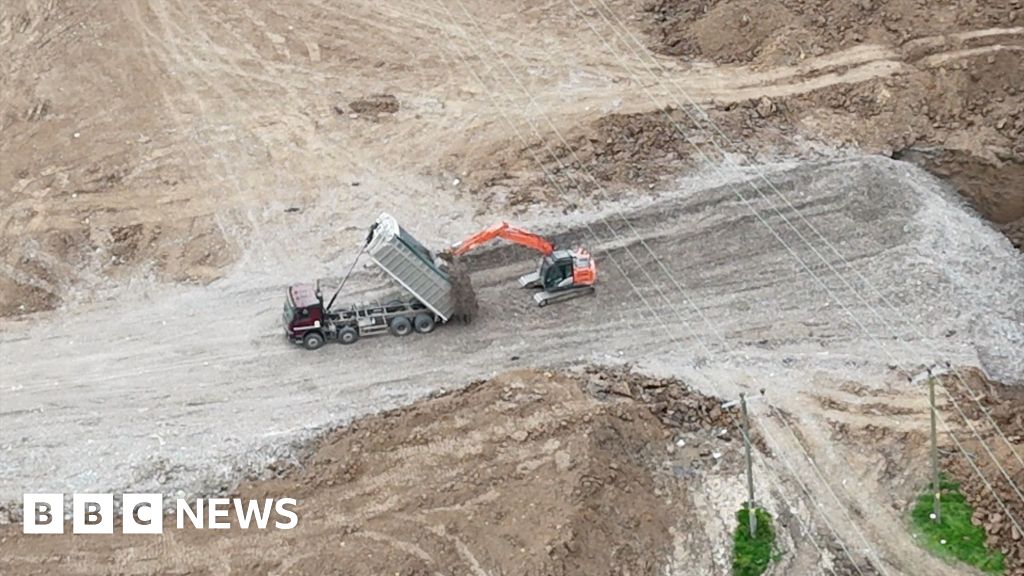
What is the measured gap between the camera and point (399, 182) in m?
28.0

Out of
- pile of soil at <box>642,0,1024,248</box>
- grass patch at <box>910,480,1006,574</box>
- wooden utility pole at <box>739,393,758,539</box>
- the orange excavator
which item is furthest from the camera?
pile of soil at <box>642,0,1024,248</box>

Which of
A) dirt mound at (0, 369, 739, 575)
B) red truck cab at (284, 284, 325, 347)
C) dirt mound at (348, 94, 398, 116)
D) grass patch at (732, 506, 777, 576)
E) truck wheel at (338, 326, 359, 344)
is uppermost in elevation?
dirt mound at (348, 94, 398, 116)

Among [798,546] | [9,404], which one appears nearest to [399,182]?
[9,404]

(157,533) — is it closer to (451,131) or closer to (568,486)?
(568,486)

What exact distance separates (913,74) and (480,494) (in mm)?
17324

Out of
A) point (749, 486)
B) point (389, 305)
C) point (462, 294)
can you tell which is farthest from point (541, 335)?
point (749, 486)

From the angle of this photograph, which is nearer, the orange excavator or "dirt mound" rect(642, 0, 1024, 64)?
the orange excavator

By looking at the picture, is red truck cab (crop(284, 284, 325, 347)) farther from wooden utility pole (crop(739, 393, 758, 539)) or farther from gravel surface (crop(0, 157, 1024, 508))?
wooden utility pole (crop(739, 393, 758, 539))

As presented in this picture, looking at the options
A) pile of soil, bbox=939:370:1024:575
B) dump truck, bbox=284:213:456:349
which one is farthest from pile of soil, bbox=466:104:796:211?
pile of soil, bbox=939:370:1024:575

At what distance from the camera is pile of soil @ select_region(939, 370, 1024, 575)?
62.6 feet

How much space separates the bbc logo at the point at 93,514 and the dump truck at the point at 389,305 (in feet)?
15.1

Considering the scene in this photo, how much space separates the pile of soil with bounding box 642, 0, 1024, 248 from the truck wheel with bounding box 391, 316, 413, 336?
11902 mm

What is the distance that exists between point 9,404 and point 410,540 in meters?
8.66

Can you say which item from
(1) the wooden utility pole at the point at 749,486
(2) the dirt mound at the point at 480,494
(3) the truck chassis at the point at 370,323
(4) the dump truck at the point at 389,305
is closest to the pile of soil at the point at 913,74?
(1) the wooden utility pole at the point at 749,486
